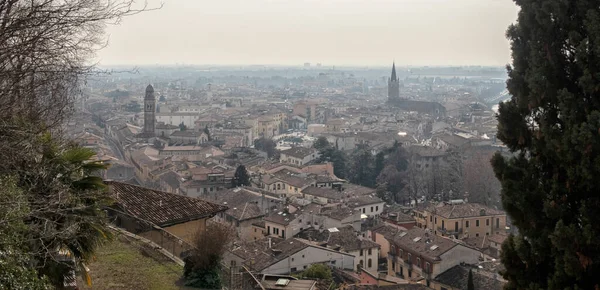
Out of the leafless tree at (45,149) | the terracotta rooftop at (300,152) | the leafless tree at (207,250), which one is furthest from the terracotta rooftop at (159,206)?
A: the terracotta rooftop at (300,152)

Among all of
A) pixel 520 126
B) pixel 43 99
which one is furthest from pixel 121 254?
pixel 520 126

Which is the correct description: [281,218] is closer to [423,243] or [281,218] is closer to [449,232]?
[423,243]

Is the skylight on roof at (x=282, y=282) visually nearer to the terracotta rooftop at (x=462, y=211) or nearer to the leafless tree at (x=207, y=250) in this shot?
the leafless tree at (x=207, y=250)

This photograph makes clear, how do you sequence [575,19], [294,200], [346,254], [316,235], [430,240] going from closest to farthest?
[575,19]
[346,254]
[430,240]
[316,235]
[294,200]

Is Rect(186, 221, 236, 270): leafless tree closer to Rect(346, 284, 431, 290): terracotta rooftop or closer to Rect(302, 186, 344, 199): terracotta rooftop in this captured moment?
Rect(346, 284, 431, 290): terracotta rooftop

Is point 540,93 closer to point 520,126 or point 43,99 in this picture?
point 520,126

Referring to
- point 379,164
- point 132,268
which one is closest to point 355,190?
point 379,164
